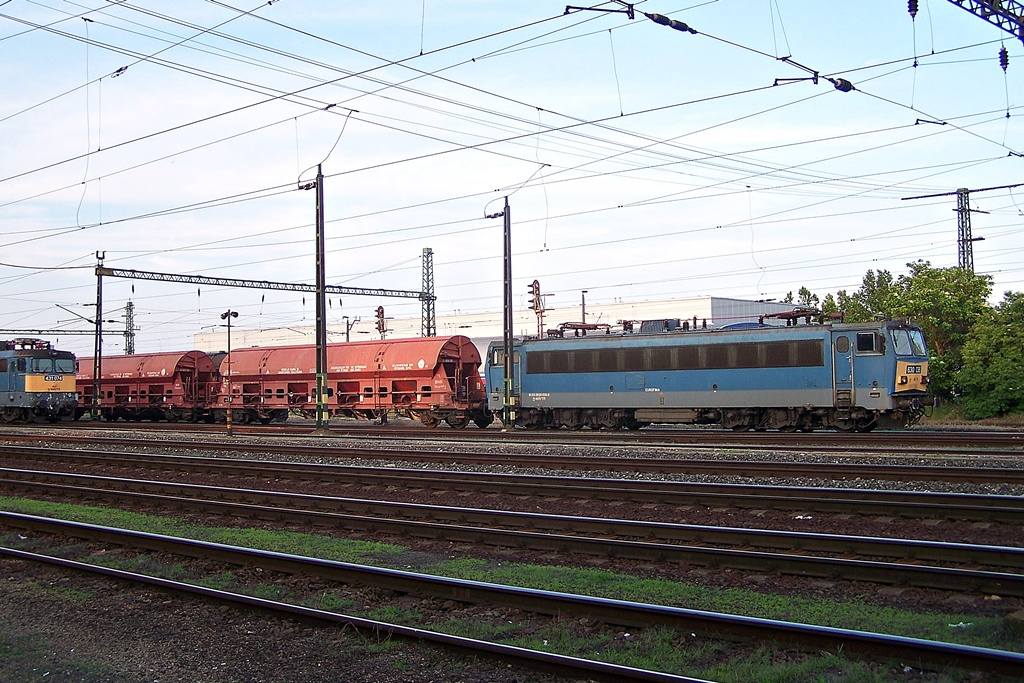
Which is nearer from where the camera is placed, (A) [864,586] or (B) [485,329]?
(A) [864,586]

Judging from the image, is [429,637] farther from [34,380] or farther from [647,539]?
[34,380]

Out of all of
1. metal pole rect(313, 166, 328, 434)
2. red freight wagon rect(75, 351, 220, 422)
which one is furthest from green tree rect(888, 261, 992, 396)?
red freight wagon rect(75, 351, 220, 422)

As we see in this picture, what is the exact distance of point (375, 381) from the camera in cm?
3766

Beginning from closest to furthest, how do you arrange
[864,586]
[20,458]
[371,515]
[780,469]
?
[864,586]
[371,515]
[780,469]
[20,458]

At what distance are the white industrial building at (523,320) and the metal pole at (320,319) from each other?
4811 cm

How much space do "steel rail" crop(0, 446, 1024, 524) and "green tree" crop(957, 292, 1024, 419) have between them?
983 inches

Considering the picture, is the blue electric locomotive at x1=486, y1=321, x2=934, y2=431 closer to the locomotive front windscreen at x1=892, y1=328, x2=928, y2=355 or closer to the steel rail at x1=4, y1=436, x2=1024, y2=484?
the locomotive front windscreen at x1=892, y1=328, x2=928, y2=355

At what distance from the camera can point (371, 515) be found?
42.9 feet

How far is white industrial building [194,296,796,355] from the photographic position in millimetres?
88062

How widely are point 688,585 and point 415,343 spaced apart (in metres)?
29.0

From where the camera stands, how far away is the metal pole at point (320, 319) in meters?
31.2

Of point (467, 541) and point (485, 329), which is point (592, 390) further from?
point (485, 329)

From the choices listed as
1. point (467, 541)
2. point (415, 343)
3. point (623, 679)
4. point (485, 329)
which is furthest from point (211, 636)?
point (485, 329)

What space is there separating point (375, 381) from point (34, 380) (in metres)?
19.2
